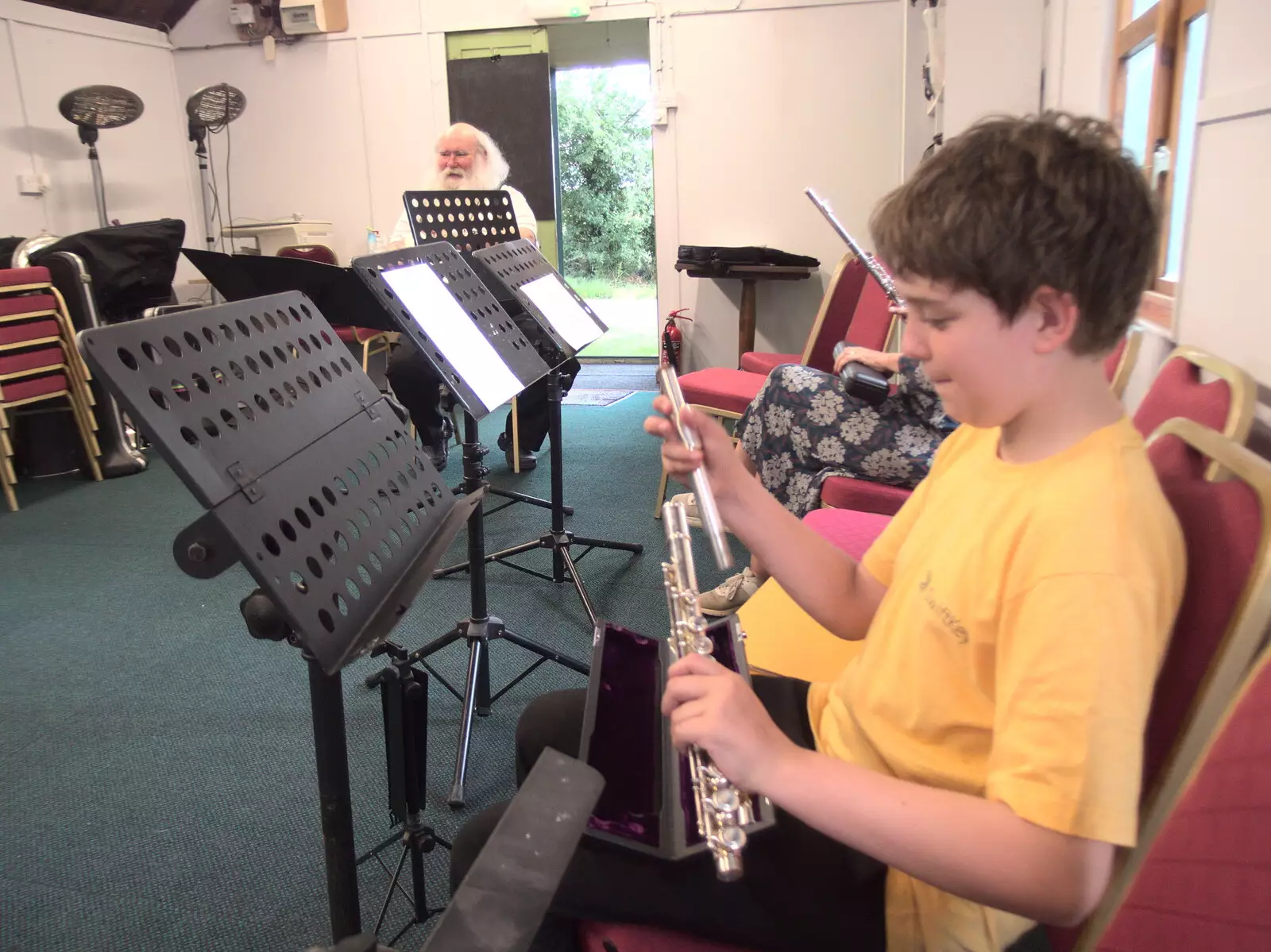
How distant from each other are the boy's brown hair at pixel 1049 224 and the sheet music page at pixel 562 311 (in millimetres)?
1390

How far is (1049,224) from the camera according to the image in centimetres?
63

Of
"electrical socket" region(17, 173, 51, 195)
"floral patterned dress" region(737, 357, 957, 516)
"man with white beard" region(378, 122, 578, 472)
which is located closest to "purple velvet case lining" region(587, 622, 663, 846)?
"floral patterned dress" region(737, 357, 957, 516)

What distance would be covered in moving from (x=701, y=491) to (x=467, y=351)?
36.0 inches

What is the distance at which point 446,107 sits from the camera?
493 cm

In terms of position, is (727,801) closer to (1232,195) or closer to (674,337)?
(1232,195)

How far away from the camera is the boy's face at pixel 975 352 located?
65 cm

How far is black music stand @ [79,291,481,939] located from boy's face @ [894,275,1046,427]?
1.81 ft

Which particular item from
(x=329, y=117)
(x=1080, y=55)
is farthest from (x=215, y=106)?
(x=1080, y=55)

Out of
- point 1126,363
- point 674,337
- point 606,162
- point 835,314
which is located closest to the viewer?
point 1126,363

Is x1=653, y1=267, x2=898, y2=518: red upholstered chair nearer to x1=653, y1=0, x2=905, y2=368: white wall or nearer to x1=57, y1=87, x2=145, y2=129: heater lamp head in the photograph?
x1=653, y1=0, x2=905, y2=368: white wall

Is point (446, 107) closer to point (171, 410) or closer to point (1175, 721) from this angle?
point (171, 410)

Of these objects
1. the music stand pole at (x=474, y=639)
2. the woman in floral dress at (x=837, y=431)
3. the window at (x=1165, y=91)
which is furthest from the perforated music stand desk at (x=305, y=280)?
the window at (x=1165, y=91)

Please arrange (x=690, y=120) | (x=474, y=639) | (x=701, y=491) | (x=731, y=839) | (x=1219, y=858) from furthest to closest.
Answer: (x=690, y=120) → (x=474, y=639) → (x=701, y=491) → (x=731, y=839) → (x=1219, y=858)

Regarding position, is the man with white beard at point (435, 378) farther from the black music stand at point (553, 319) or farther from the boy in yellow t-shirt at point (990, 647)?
the boy in yellow t-shirt at point (990, 647)
